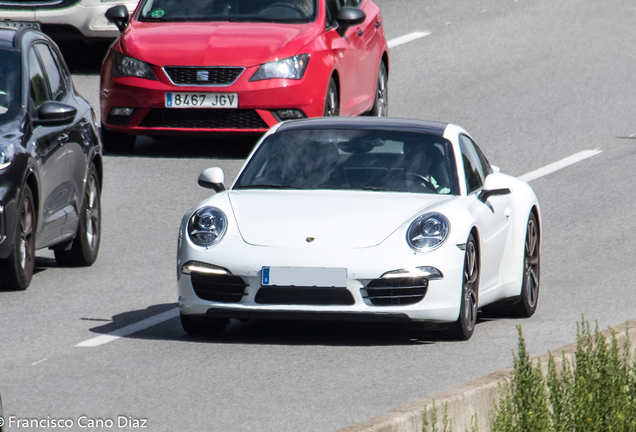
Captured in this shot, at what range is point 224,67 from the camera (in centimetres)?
1544

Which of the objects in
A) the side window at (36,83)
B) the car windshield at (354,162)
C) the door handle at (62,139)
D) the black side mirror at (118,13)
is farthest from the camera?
the black side mirror at (118,13)

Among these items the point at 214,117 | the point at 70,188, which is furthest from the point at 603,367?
the point at 214,117

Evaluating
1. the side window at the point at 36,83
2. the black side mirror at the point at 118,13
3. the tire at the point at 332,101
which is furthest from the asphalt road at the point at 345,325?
the black side mirror at the point at 118,13

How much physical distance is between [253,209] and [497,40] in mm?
14919

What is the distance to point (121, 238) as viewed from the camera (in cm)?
1315

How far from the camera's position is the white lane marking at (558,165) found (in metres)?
16.5

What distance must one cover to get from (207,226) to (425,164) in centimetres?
158

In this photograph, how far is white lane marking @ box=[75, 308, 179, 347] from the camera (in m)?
9.12

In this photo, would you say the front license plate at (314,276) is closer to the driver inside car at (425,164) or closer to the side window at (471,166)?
the driver inside car at (425,164)

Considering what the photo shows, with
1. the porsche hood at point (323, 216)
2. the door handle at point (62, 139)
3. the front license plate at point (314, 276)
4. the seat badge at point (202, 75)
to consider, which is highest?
the porsche hood at point (323, 216)

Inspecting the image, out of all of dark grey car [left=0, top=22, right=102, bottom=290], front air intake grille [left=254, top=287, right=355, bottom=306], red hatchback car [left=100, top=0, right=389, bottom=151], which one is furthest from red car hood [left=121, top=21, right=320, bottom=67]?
front air intake grille [left=254, top=287, right=355, bottom=306]

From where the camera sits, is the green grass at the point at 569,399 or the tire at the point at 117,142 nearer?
the green grass at the point at 569,399

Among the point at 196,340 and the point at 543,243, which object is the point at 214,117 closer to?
the point at 543,243

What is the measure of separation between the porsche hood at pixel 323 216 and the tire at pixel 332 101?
6.53 m
